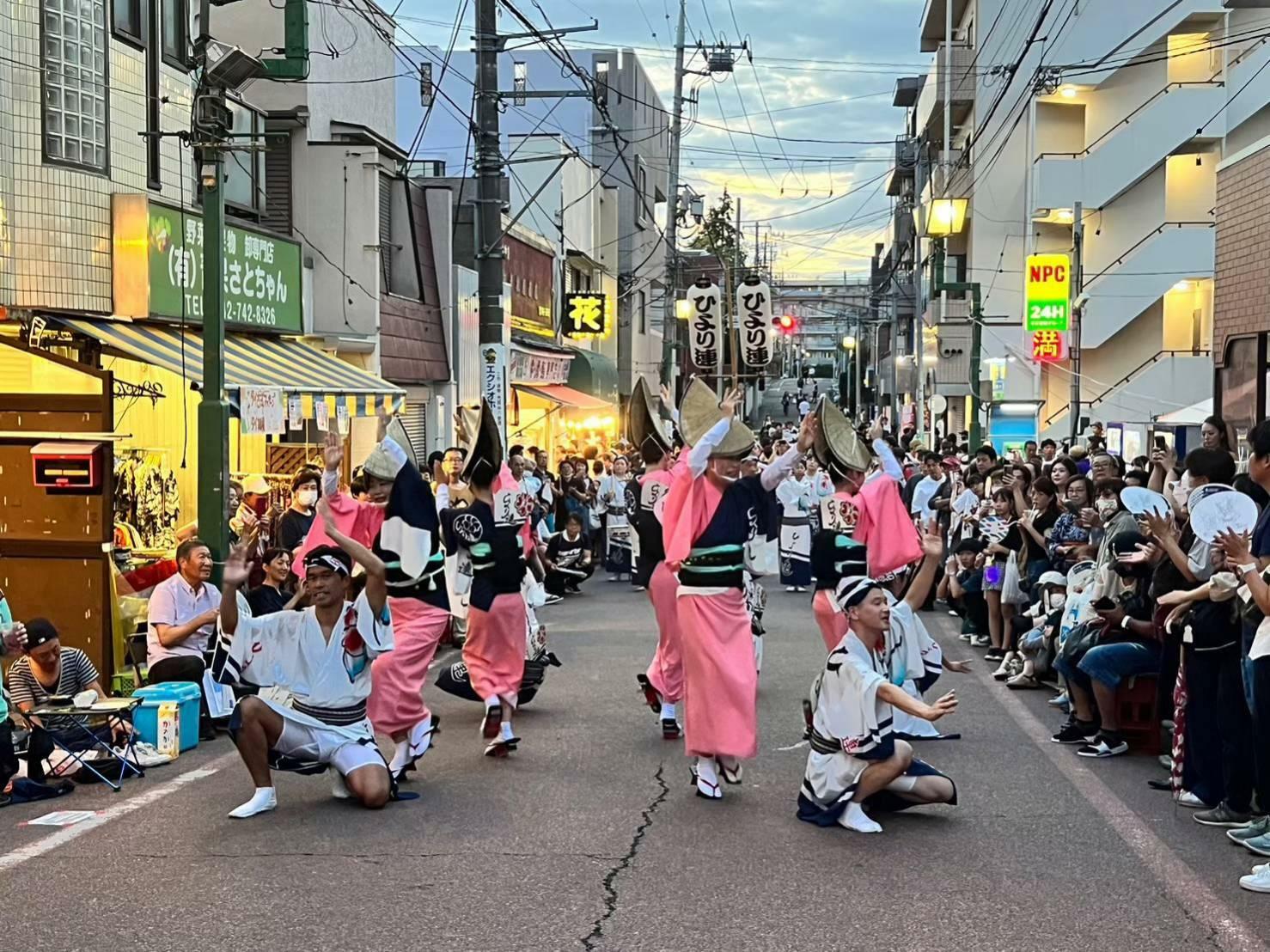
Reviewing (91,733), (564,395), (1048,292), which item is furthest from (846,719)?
(564,395)

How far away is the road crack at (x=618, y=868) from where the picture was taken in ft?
17.6

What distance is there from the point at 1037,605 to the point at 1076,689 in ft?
7.45

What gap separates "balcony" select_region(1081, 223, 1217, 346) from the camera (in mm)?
30969

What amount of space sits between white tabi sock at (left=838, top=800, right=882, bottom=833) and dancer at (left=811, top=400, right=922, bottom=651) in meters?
1.92

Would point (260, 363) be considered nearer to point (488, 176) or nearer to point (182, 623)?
point (488, 176)

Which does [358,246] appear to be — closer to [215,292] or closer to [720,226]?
[215,292]

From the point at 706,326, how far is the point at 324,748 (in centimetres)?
1383

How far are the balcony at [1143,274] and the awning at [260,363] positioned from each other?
19.9 meters

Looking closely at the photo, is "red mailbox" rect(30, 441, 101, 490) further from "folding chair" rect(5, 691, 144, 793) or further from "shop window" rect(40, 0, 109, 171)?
"shop window" rect(40, 0, 109, 171)

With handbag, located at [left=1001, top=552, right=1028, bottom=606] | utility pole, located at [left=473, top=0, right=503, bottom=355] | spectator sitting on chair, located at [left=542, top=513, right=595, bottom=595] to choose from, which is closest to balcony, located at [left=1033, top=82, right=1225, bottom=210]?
spectator sitting on chair, located at [left=542, top=513, right=595, bottom=595]

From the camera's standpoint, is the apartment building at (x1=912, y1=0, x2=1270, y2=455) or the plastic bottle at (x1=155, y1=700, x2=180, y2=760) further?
the apartment building at (x1=912, y1=0, x2=1270, y2=455)

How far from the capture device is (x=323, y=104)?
2125cm

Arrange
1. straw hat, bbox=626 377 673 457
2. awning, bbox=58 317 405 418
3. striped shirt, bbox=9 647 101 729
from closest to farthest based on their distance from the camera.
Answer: striped shirt, bbox=9 647 101 729 < straw hat, bbox=626 377 673 457 < awning, bbox=58 317 405 418

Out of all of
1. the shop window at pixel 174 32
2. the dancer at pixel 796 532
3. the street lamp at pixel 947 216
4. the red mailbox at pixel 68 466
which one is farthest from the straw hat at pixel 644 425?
the street lamp at pixel 947 216
